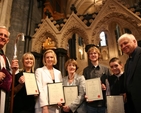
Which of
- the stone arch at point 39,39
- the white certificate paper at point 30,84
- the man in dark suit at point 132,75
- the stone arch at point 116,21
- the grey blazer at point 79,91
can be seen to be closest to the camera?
the man in dark suit at point 132,75

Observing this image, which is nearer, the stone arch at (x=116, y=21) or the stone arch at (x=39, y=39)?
the stone arch at (x=116, y=21)

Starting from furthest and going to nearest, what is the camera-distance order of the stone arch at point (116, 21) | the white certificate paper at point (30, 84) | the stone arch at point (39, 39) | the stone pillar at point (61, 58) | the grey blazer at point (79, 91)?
the stone arch at point (39, 39), the stone pillar at point (61, 58), the stone arch at point (116, 21), the grey blazer at point (79, 91), the white certificate paper at point (30, 84)

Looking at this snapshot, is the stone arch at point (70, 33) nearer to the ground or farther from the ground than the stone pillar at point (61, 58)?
farther from the ground

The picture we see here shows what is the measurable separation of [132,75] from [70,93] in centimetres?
90

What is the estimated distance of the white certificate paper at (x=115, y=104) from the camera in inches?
74.0

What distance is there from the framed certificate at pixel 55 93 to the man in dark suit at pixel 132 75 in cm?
84

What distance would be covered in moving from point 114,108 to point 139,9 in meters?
3.29

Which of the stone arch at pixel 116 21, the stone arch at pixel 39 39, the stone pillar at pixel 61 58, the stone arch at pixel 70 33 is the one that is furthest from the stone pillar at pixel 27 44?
the stone arch at pixel 116 21

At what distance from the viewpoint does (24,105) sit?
207 cm

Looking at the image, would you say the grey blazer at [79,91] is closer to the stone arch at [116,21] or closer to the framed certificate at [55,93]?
the framed certificate at [55,93]

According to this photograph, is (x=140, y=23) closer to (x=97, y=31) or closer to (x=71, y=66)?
(x=97, y=31)

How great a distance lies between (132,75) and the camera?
5.68 feet

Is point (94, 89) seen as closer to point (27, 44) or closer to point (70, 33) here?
point (70, 33)

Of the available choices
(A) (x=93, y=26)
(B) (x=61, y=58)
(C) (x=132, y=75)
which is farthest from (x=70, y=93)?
(A) (x=93, y=26)
